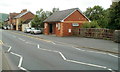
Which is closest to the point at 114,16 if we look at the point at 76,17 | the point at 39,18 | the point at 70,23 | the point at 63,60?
the point at 70,23

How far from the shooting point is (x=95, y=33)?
26.5 m

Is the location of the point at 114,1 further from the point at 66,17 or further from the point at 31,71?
the point at 31,71

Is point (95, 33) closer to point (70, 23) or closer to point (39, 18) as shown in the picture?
point (70, 23)

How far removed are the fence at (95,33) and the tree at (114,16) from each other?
37.3 inches

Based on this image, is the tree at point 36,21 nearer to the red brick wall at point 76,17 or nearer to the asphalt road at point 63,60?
the red brick wall at point 76,17

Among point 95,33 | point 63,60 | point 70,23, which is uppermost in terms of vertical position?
point 70,23

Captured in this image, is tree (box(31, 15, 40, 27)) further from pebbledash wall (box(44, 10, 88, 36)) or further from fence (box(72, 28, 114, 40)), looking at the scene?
fence (box(72, 28, 114, 40))

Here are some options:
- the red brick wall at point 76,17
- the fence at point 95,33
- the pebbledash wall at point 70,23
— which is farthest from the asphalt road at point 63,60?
the red brick wall at point 76,17

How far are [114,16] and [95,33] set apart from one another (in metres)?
4.79

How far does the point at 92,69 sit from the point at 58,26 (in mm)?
26256

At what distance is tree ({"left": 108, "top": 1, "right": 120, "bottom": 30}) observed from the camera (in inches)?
870

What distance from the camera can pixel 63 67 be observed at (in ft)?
28.4

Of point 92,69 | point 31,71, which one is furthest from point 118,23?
point 31,71

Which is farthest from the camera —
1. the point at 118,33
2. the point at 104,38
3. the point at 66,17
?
the point at 66,17
